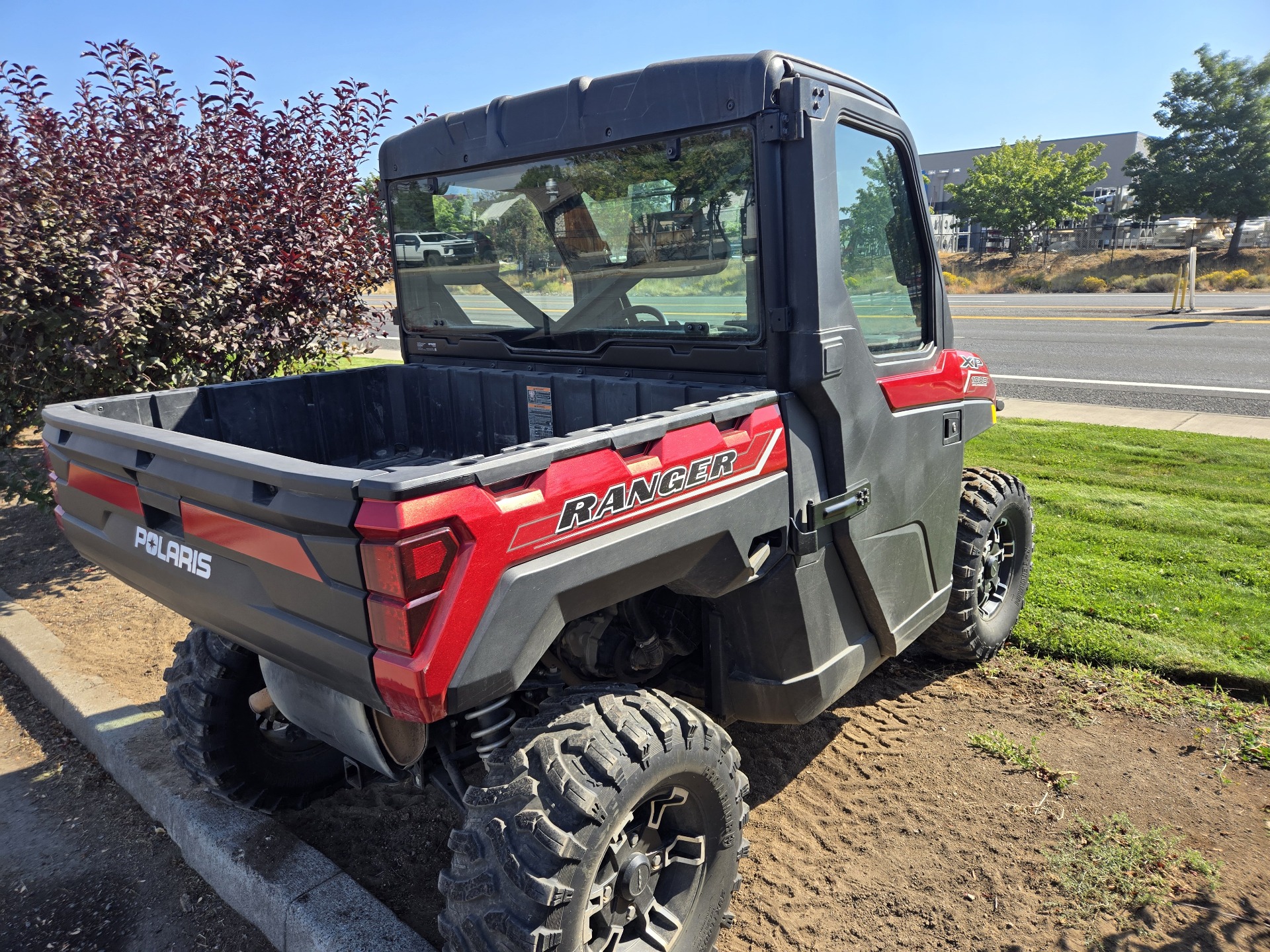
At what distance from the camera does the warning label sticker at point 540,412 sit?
3195 millimetres

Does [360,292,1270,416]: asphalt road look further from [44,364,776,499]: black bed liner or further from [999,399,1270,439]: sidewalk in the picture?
[44,364,776,499]: black bed liner

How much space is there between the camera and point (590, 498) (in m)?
1.99

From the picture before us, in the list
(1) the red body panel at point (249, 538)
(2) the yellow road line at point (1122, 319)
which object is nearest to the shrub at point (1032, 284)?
(2) the yellow road line at point (1122, 319)

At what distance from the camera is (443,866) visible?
298cm

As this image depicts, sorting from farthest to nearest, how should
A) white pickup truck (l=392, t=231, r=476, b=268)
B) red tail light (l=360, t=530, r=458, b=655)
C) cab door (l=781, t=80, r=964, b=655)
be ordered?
white pickup truck (l=392, t=231, r=476, b=268) → cab door (l=781, t=80, r=964, b=655) → red tail light (l=360, t=530, r=458, b=655)

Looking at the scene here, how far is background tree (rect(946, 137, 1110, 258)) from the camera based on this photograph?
4409cm

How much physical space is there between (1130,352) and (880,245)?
13.3 metres

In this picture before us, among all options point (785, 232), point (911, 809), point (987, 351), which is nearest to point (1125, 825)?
point (911, 809)

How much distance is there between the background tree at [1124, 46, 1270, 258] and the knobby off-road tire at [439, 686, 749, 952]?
150 feet

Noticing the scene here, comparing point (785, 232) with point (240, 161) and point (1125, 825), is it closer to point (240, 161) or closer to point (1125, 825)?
point (1125, 825)

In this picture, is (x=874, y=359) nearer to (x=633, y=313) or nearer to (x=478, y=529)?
(x=633, y=313)

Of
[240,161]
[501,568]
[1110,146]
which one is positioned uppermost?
[1110,146]

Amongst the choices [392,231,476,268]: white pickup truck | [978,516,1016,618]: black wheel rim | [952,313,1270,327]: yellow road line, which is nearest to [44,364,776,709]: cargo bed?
[392,231,476,268]: white pickup truck

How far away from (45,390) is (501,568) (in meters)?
4.44
